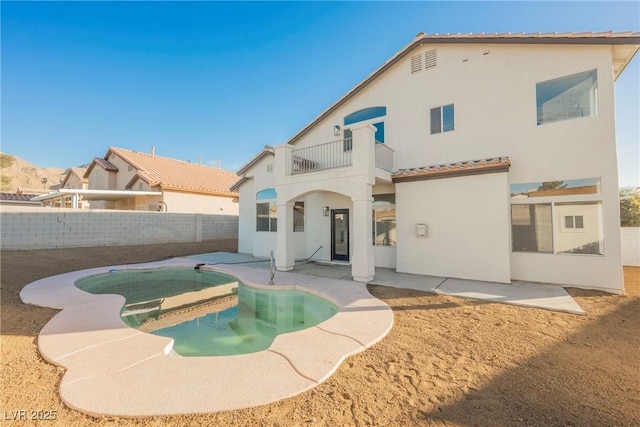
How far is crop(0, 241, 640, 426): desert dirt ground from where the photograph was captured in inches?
111

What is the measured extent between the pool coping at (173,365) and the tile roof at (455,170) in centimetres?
562

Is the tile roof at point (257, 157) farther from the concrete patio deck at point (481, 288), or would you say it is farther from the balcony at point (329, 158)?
the concrete patio deck at point (481, 288)

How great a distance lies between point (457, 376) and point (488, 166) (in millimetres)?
7105

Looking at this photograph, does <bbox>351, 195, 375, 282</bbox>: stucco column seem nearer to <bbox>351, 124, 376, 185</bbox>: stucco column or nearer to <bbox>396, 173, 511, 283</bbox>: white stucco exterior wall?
<bbox>351, 124, 376, 185</bbox>: stucco column

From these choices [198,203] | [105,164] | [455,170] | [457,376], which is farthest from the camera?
[105,164]

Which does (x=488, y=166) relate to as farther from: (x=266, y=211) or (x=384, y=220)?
(x=266, y=211)

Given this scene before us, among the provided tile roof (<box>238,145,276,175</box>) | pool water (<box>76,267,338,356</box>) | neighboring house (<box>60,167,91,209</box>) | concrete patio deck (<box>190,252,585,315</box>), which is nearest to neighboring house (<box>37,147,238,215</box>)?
neighboring house (<box>60,167,91,209</box>)

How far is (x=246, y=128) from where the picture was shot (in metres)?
22.6

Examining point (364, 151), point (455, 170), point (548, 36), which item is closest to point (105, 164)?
point (364, 151)

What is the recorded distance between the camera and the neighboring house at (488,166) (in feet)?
26.1

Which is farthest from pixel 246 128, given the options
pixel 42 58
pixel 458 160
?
pixel 458 160

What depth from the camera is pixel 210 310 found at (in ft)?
23.7

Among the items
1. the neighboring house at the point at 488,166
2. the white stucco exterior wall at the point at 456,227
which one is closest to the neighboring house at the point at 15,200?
the neighboring house at the point at 488,166

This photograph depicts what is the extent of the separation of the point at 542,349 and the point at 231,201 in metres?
25.0
